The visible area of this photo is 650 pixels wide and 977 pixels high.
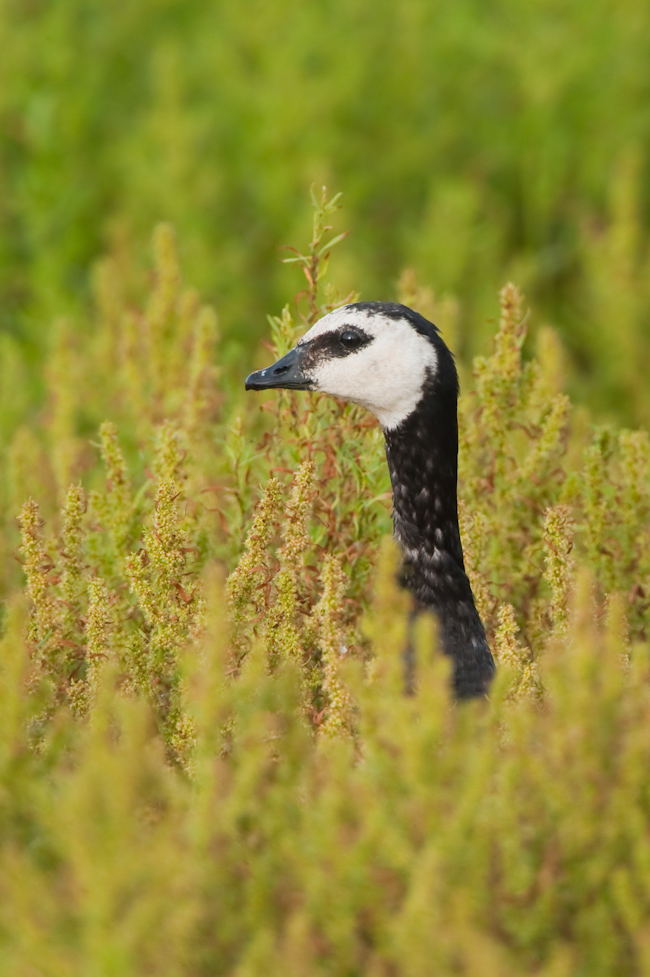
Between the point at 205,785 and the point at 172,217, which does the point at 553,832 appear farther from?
the point at 172,217

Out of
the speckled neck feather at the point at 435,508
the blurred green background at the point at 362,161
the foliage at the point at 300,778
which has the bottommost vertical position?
the foliage at the point at 300,778

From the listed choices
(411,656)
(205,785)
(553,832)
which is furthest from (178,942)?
(411,656)

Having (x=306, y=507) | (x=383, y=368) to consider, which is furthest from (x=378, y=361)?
(x=306, y=507)

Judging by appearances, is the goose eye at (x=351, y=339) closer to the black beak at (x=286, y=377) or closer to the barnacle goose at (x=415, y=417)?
the barnacle goose at (x=415, y=417)

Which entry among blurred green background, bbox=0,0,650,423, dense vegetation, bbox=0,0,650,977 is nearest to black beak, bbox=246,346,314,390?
dense vegetation, bbox=0,0,650,977

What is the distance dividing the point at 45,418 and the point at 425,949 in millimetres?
4164

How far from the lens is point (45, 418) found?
618 centimetres

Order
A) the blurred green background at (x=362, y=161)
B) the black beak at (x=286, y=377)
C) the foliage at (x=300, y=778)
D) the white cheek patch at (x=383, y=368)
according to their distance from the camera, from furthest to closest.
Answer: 1. the blurred green background at (x=362, y=161)
2. the black beak at (x=286, y=377)
3. the white cheek patch at (x=383, y=368)
4. the foliage at (x=300, y=778)

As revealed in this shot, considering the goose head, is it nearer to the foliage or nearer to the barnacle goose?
the barnacle goose

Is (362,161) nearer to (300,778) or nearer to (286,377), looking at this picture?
(286,377)

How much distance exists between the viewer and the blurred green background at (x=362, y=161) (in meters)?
8.04

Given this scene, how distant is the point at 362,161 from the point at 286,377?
511 cm


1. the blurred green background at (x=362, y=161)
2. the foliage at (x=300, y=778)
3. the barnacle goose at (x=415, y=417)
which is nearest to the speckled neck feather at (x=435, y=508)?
the barnacle goose at (x=415, y=417)

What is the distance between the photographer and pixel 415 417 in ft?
13.0
